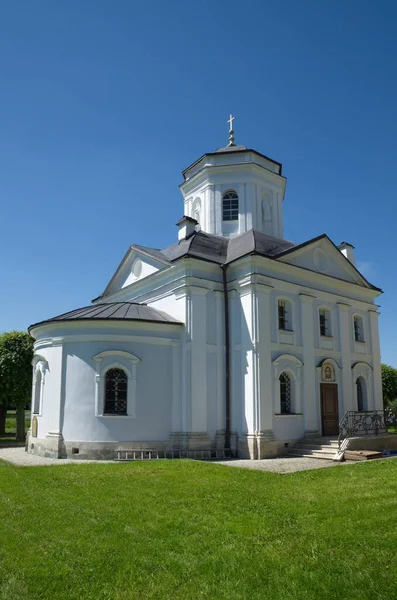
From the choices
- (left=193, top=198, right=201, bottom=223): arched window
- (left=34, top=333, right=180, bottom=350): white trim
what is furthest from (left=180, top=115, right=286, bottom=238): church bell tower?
(left=34, top=333, right=180, bottom=350): white trim

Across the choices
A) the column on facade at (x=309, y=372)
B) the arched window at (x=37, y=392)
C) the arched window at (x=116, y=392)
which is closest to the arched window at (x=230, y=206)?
the column on facade at (x=309, y=372)

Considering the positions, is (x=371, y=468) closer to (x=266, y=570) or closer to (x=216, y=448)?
(x=216, y=448)

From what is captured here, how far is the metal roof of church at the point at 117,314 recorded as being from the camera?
1720 centimetres

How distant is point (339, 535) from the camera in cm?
684

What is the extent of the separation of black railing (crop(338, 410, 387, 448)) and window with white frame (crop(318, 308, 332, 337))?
3.37 m

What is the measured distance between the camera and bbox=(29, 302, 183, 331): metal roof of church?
17203 mm

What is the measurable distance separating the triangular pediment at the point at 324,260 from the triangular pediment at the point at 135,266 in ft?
16.6

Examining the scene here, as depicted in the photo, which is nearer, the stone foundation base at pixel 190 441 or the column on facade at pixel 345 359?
the stone foundation base at pixel 190 441

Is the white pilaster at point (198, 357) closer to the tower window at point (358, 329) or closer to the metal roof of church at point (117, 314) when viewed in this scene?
the metal roof of church at point (117, 314)

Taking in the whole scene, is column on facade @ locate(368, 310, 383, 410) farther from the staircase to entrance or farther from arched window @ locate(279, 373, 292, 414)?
arched window @ locate(279, 373, 292, 414)

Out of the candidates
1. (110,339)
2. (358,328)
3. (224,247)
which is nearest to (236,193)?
(224,247)

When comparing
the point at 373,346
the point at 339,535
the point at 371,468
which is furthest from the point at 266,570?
→ the point at 373,346

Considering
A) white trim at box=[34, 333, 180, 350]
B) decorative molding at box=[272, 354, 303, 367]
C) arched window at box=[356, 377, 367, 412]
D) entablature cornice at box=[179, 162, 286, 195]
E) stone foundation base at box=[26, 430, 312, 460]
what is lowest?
stone foundation base at box=[26, 430, 312, 460]

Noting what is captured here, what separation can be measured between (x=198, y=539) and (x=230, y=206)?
1781 centimetres
